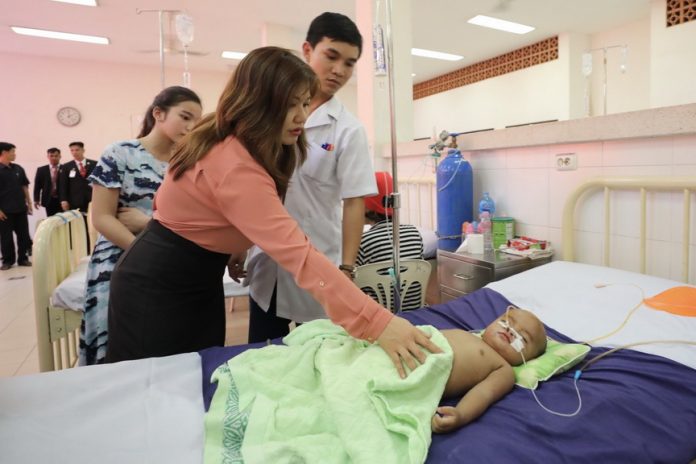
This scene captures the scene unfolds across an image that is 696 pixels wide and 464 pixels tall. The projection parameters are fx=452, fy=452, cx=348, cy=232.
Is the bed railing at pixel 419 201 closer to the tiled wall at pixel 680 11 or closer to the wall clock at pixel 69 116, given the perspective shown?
the tiled wall at pixel 680 11

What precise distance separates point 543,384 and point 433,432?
420mm

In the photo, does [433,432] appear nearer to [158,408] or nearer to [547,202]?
[158,408]

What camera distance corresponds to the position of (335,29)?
5.04 feet

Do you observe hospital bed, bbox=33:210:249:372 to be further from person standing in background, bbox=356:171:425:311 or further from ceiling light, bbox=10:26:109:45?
ceiling light, bbox=10:26:109:45

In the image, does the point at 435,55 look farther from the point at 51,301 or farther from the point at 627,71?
the point at 51,301

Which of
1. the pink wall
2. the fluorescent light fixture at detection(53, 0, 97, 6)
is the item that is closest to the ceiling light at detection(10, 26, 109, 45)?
the pink wall

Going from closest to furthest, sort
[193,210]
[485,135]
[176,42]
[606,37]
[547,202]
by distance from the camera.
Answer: [193,210], [547,202], [485,135], [176,42], [606,37]

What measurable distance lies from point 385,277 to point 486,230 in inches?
35.8

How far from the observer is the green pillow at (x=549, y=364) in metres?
1.25

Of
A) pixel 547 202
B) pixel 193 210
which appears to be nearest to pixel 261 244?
pixel 193 210

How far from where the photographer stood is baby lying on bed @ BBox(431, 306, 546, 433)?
1055 mm

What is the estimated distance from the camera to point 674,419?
109cm

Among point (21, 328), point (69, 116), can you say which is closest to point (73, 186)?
point (69, 116)

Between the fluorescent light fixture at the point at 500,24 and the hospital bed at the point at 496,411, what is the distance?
6.03m
